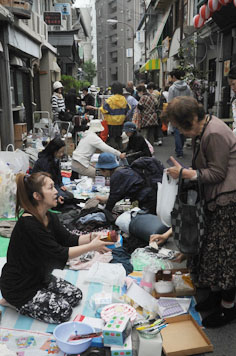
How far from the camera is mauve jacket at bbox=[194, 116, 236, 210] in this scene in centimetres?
286

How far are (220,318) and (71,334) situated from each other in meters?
1.28

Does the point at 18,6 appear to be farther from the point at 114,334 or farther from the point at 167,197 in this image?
the point at 114,334

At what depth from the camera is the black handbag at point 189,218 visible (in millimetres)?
2953

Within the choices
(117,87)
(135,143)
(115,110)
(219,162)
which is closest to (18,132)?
(115,110)

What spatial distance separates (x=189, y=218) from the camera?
9.71ft

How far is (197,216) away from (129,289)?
40.6 inches

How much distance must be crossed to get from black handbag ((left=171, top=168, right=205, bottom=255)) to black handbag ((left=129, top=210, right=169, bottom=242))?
4.24 ft

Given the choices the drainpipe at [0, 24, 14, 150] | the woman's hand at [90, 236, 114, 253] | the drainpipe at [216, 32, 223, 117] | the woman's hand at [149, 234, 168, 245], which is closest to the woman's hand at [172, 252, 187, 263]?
the woman's hand at [149, 234, 168, 245]

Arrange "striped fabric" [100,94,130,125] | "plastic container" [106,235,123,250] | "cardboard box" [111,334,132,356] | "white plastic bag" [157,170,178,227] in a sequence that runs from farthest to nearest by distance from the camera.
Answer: "striped fabric" [100,94,130,125]
"plastic container" [106,235,123,250]
"white plastic bag" [157,170,178,227]
"cardboard box" [111,334,132,356]

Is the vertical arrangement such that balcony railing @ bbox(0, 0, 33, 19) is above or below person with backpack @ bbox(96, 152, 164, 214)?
above

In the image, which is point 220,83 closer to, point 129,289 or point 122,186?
point 122,186

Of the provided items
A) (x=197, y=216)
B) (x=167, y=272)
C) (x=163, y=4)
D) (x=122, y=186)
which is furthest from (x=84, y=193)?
(x=163, y=4)

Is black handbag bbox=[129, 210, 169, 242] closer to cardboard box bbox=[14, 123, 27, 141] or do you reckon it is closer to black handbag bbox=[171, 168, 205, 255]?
black handbag bbox=[171, 168, 205, 255]

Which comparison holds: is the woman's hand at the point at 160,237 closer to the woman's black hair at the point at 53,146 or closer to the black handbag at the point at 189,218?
the black handbag at the point at 189,218
